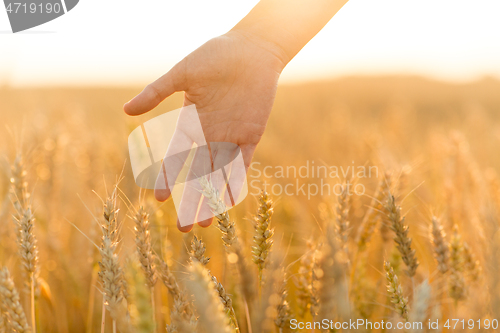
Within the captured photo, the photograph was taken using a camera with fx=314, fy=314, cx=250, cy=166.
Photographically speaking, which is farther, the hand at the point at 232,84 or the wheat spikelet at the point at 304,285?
the hand at the point at 232,84

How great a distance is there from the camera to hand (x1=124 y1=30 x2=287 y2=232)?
91.7 inches

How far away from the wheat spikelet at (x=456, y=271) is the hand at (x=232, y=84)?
142cm

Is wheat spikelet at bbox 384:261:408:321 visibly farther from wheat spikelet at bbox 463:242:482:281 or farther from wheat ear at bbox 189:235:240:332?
wheat ear at bbox 189:235:240:332

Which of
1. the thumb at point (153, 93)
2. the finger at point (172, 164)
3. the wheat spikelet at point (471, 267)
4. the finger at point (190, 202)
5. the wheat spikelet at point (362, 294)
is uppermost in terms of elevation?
the thumb at point (153, 93)

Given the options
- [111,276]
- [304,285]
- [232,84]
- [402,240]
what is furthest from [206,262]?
[232,84]

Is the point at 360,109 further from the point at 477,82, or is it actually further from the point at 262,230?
the point at 262,230

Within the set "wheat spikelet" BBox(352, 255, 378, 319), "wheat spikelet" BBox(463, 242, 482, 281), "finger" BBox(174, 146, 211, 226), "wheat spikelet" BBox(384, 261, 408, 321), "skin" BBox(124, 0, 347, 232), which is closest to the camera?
"wheat spikelet" BBox(384, 261, 408, 321)

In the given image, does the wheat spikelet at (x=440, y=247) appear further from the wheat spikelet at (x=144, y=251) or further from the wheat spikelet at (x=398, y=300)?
the wheat spikelet at (x=144, y=251)

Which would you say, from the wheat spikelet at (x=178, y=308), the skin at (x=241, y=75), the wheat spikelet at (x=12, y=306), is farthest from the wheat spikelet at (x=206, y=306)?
the skin at (x=241, y=75)

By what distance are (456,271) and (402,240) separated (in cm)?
26

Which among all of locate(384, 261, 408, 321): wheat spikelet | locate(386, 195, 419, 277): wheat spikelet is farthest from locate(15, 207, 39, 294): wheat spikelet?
locate(386, 195, 419, 277): wheat spikelet

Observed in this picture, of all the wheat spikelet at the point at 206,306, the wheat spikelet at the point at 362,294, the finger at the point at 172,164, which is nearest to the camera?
the wheat spikelet at the point at 206,306

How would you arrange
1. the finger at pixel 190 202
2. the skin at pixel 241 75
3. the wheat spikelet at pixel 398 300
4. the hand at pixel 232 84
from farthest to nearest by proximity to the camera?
the hand at pixel 232 84 → the skin at pixel 241 75 → the finger at pixel 190 202 → the wheat spikelet at pixel 398 300

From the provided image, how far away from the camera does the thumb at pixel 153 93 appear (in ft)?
7.00
